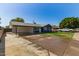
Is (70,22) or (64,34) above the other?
(70,22)

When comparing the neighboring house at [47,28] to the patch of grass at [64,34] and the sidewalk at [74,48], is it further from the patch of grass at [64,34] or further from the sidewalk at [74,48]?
the sidewalk at [74,48]

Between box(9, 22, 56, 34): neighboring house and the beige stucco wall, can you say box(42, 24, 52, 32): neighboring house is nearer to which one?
box(9, 22, 56, 34): neighboring house

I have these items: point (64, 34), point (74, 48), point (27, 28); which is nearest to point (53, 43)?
point (64, 34)

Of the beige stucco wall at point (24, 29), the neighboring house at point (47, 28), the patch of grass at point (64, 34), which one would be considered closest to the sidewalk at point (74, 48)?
the patch of grass at point (64, 34)

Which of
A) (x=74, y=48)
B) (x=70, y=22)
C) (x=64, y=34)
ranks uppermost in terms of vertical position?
(x=70, y=22)

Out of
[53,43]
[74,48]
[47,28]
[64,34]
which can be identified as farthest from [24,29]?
[74,48]

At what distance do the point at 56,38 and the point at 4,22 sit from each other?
0.78 meters

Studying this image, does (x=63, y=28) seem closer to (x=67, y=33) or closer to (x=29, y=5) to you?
(x=67, y=33)

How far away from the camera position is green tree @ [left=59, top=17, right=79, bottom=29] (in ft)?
20.6

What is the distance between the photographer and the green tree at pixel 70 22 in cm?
628

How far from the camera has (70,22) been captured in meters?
6.31

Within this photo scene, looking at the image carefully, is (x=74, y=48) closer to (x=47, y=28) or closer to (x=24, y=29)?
(x=47, y=28)

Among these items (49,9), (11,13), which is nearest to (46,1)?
(49,9)

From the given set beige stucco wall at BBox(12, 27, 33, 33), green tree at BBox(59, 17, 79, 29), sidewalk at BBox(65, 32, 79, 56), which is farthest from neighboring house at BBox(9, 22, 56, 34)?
sidewalk at BBox(65, 32, 79, 56)
